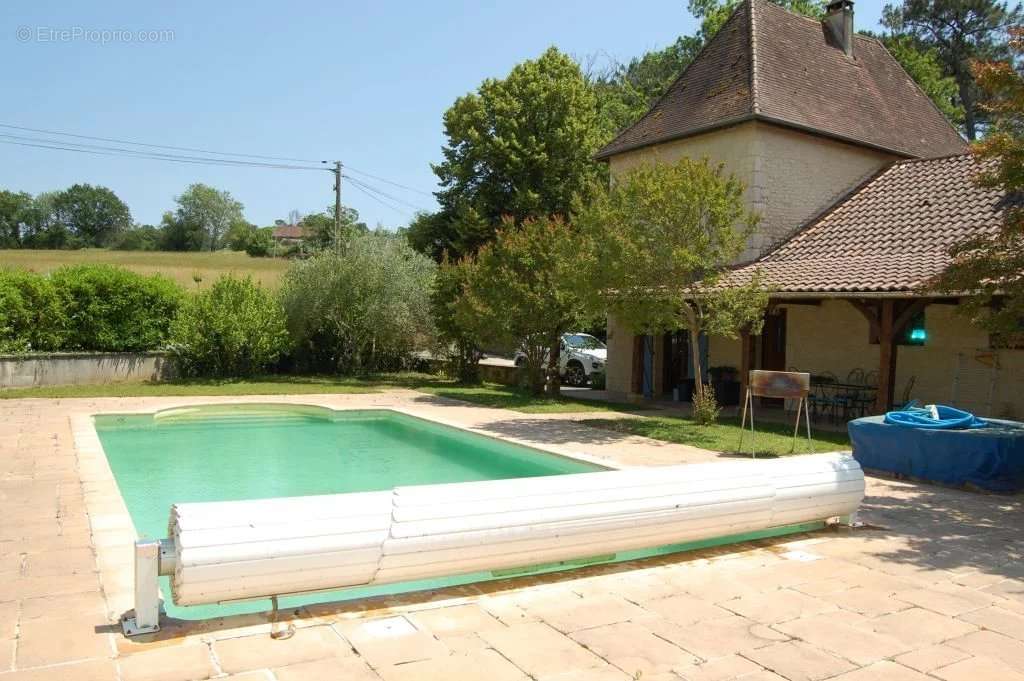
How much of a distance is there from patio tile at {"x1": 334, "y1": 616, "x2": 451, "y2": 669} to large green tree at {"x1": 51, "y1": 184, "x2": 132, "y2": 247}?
8283 cm

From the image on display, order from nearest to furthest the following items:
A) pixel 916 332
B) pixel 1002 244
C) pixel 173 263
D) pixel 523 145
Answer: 1. pixel 1002 244
2. pixel 916 332
3. pixel 523 145
4. pixel 173 263

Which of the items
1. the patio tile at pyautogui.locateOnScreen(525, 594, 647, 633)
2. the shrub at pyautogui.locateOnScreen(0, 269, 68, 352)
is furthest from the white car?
the patio tile at pyautogui.locateOnScreen(525, 594, 647, 633)

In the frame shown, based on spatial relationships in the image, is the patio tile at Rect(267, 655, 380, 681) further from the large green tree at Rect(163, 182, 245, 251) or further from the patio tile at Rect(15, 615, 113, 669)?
the large green tree at Rect(163, 182, 245, 251)

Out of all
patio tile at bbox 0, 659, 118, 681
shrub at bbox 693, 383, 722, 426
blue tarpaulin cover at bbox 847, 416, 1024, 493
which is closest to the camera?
patio tile at bbox 0, 659, 118, 681

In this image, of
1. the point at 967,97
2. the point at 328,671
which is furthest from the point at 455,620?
the point at 967,97

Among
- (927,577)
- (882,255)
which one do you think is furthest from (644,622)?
(882,255)

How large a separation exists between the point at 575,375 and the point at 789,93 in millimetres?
10021

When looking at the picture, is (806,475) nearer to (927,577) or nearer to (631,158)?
(927,577)

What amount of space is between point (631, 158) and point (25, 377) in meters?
16.0

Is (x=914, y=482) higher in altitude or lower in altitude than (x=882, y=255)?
lower

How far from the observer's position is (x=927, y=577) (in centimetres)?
544

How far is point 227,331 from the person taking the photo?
2058 cm

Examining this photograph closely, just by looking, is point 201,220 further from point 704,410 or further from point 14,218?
point 704,410

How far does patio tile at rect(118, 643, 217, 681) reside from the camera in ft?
11.7
